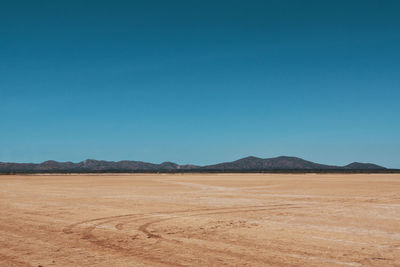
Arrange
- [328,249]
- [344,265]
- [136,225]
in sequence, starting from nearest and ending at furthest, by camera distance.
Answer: [344,265] → [328,249] → [136,225]

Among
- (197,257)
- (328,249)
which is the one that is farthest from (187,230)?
(328,249)

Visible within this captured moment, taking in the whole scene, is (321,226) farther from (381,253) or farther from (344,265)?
(344,265)

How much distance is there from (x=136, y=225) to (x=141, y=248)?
357 centimetres

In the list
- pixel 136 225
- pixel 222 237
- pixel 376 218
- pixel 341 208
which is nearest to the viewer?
pixel 222 237

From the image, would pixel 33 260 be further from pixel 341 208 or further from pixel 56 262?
pixel 341 208

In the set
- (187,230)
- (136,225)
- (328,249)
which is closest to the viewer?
(328,249)

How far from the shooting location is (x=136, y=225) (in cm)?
1313

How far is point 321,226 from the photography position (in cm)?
1281

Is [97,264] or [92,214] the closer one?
[97,264]

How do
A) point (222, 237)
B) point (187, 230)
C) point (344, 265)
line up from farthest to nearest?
point (187, 230)
point (222, 237)
point (344, 265)

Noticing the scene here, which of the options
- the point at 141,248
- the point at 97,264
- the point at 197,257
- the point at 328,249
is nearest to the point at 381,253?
the point at 328,249

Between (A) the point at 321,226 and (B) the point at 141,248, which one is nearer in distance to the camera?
(B) the point at 141,248

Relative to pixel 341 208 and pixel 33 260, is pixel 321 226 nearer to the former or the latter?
pixel 341 208

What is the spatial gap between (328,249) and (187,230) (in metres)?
4.31
